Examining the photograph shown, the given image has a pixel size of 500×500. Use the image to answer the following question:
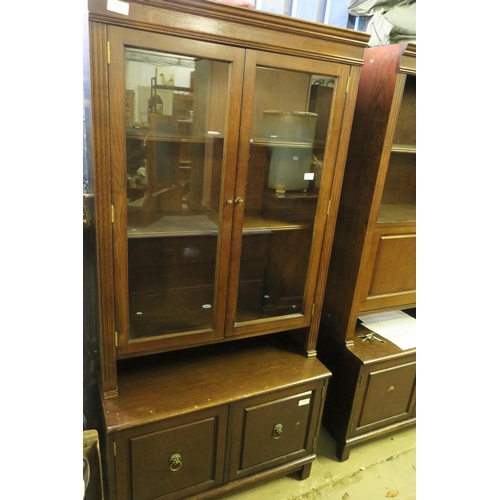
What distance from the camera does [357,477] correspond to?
1.70 meters

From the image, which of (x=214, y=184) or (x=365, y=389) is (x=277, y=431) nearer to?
(x=365, y=389)

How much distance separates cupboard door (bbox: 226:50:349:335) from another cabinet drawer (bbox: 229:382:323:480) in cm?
28

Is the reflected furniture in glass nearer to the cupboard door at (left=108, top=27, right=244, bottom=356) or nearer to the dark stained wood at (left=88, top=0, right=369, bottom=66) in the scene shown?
the dark stained wood at (left=88, top=0, right=369, bottom=66)

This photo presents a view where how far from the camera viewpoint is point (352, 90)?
126cm

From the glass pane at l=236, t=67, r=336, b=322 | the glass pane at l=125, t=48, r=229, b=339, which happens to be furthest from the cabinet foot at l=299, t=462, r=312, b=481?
the glass pane at l=125, t=48, r=229, b=339

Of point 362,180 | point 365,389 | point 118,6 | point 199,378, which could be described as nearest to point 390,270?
point 362,180

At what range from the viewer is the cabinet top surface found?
48.7 inches

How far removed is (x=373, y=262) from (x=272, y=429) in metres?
0.82

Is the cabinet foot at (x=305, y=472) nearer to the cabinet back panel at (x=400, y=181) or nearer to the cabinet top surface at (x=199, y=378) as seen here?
the cabinet top surface at (x=199, y=378)
